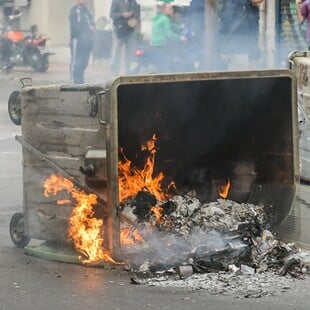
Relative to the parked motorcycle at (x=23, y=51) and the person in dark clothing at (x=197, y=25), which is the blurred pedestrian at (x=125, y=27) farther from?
the parked motorcycle at (x=23, y=51)

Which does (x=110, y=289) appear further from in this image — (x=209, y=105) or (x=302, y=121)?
(x=302, y=121)

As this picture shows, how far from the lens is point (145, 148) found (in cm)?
628

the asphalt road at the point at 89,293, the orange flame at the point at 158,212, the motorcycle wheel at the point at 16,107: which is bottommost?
the asphalt road at the point at 89,293

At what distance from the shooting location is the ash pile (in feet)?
17.2

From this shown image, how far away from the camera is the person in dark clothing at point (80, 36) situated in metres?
16.4

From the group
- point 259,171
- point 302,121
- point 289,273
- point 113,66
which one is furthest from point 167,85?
point 113,66

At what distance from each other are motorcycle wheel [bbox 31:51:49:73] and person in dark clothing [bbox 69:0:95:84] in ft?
14.8

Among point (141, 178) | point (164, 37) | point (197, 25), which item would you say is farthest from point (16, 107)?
point (164, 37)

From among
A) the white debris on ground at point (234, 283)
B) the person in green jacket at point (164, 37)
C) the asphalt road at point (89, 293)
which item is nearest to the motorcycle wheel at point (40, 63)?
the person in green jacket at point (164, 37)

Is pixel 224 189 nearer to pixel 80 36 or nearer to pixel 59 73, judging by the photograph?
pixel 80 36

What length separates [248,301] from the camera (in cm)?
490

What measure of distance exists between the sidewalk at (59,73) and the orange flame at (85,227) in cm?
1043

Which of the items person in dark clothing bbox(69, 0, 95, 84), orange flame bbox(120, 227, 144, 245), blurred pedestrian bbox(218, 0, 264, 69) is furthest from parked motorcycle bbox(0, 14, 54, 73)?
orange flame bbox(120, 227, 144, 245)

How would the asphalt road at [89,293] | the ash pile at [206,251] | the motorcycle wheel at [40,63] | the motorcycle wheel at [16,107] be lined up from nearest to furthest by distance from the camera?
the asphalt road at [89,293]
the ash pile at [206,251]
the motorcycle wheel at [16,107]
the motorcycle wheel at [40,63]
